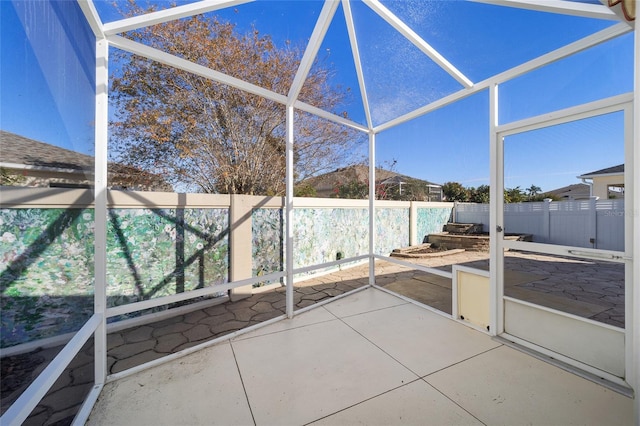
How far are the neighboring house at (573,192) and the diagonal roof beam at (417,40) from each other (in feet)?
4.76

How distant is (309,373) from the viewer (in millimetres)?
2049

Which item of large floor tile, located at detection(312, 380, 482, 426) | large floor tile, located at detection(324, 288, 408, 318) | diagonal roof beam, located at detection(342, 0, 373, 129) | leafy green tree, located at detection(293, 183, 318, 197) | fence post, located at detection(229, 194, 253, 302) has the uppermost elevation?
diagonal roof beam, located at detection(342, 0, 373, 129)

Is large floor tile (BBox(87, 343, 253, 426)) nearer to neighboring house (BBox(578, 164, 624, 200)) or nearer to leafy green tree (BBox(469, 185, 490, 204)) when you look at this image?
neighboring house (BBox(578, 164, 624, 200))

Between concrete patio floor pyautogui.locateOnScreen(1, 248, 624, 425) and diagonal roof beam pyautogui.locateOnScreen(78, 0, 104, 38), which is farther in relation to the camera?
diagonal roof beam pyautogui.locateOnScreen(78, 0, 104, 38)

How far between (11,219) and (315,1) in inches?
123

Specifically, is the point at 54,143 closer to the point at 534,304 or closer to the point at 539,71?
the point at 539,71

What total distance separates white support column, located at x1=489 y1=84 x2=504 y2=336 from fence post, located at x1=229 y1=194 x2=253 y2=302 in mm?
3277

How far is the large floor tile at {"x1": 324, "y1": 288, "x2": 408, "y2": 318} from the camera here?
3338mm

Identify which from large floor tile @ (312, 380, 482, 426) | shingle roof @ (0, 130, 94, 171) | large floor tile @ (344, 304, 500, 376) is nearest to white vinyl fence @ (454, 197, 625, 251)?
large floor tile @ (344, 304, 500, 376)

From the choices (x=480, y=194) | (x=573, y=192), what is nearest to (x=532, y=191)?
(x=573, y=192)

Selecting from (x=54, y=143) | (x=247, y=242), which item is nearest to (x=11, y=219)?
(x=54, y=143)

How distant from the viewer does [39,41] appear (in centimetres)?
132

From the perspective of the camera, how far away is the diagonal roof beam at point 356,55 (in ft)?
8.39

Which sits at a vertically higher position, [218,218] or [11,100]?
[11,100]
